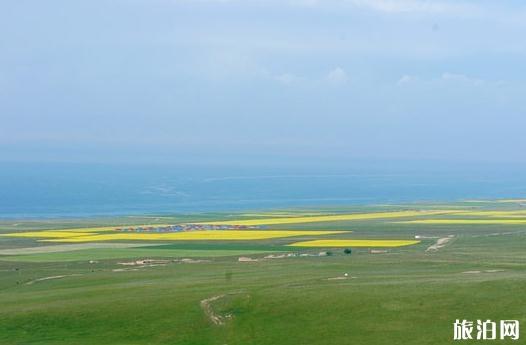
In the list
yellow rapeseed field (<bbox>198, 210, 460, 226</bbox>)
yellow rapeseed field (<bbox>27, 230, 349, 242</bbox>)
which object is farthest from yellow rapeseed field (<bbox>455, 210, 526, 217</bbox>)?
yellow rapeseed field (<bbox>27, 230, 349, 242</bbox>)

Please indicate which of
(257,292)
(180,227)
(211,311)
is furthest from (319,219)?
(211,311)

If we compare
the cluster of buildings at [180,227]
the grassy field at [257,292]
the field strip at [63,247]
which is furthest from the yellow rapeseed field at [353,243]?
the cluster of buildings at [180,227]

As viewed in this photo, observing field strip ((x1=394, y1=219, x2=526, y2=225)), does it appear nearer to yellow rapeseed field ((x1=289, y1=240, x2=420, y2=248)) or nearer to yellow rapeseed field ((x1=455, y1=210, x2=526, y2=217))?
yellow rapeseed field ((x1=455, y1=210, x2=526, y2=217))

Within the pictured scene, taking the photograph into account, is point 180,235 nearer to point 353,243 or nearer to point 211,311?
point 353,243

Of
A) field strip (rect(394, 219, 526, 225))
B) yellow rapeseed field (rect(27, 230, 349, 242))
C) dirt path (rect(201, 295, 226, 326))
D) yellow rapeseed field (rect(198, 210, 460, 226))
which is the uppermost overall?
yellow rapeseed field (rect(198, 210, 460, 226))

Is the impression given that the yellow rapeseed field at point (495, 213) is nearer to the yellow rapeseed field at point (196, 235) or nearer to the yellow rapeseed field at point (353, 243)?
the yellow rapeseed field at point (196, 235)

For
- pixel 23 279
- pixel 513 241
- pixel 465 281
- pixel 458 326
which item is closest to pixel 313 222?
pixel 513 241

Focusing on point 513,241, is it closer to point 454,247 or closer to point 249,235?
point 454,247
